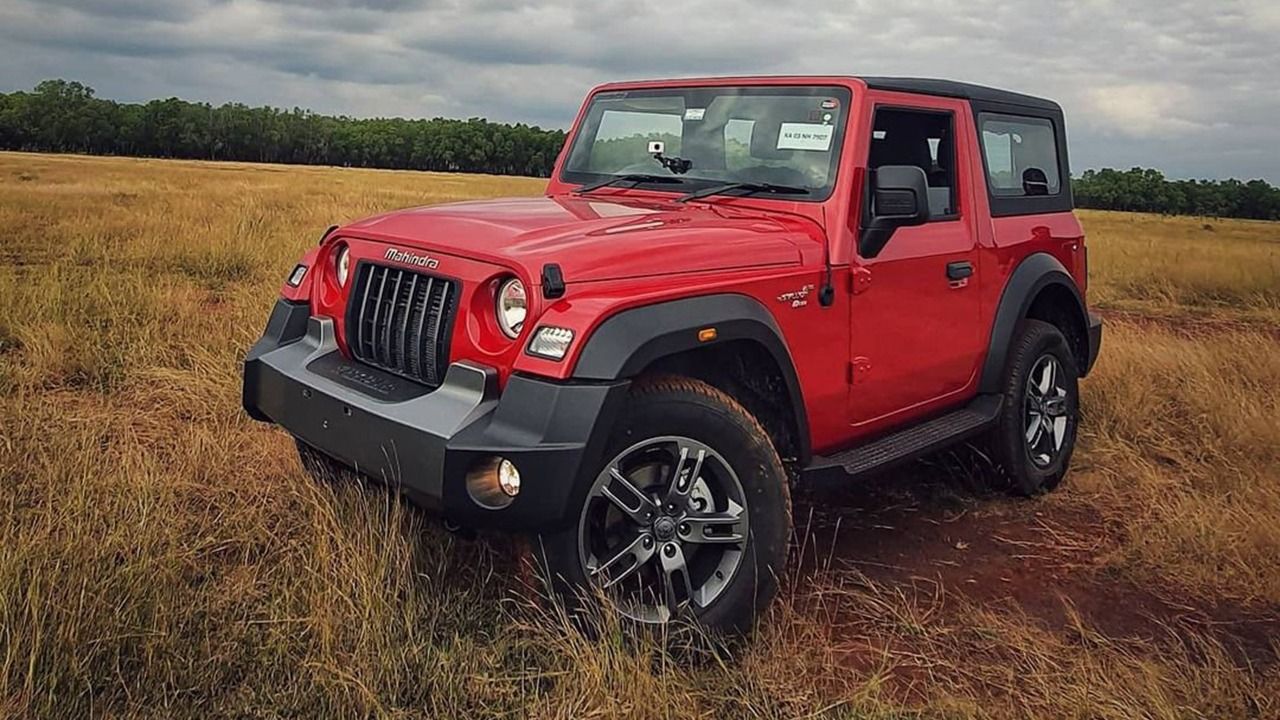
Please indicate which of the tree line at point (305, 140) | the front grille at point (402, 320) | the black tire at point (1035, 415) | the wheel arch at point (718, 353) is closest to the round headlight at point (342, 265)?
the front grille at point (402, 320)

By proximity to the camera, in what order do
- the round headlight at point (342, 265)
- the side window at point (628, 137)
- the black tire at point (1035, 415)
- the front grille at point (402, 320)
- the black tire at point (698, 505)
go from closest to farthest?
the black tire at point (698, 505) → the front grille at point (402, 320) → the round headlight at point (342, 265) → the side window at point (628, 137) → the black tire at point (1035, 415)

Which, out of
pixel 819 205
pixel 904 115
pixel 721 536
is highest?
pixel 904 115

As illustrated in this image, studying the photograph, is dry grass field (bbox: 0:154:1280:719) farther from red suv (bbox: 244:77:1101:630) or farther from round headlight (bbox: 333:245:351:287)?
round headlight (bbox: 333:245:351:287)

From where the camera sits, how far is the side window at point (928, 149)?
4.34m

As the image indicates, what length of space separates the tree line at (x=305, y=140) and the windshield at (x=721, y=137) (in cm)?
4832

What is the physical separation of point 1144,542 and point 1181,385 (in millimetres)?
2954

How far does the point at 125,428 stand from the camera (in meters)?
4.95

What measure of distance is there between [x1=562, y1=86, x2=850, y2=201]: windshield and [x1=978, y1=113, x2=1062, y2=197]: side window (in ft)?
3.90

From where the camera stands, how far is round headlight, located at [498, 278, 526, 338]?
3.03 m

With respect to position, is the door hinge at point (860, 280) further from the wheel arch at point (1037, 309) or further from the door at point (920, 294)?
the wheel arch at point (1037, 309)

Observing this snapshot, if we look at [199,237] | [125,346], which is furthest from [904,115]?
[199,237]

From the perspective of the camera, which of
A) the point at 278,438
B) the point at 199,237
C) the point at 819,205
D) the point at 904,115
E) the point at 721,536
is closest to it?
the point at 721,536

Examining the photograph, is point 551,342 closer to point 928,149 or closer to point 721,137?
point 721,137

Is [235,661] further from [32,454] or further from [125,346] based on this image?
[125,346]
